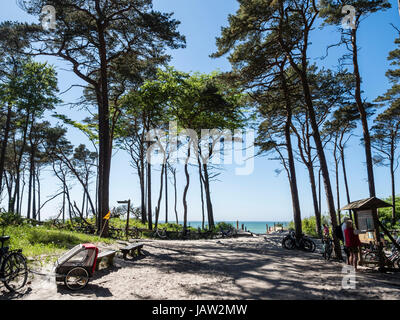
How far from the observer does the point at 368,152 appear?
1299 cm

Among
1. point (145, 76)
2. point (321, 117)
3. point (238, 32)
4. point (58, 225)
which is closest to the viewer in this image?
point (238, 32)

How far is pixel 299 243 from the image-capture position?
12789mm

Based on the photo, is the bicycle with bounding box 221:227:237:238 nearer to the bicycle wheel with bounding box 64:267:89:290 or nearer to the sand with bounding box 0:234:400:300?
the sand with bounding box 0:234:400:300

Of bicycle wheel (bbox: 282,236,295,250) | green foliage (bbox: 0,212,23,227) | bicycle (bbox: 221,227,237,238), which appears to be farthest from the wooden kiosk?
green foliage (bbox: 0,212,23,227)

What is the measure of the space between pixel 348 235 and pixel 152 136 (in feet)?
61.1

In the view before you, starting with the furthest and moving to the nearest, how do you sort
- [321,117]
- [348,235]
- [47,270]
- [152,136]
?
1. [152,136]
2. [321,117]
3. [348,235]
4. [47,270]

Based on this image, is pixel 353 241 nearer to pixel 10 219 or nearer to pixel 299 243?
pixel 299 243

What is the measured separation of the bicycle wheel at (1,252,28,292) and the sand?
185mm

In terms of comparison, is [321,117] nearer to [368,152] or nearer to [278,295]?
[368,152]

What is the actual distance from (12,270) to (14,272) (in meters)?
0.08

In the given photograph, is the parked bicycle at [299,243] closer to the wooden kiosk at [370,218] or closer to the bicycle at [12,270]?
the wooden kiosk at [370,218]

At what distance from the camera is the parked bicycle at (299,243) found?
495 inches

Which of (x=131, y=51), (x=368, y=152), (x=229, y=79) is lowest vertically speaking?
(x=368, y=152)

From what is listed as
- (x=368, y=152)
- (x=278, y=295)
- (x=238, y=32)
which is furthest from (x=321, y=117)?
(x=278, y=295)
